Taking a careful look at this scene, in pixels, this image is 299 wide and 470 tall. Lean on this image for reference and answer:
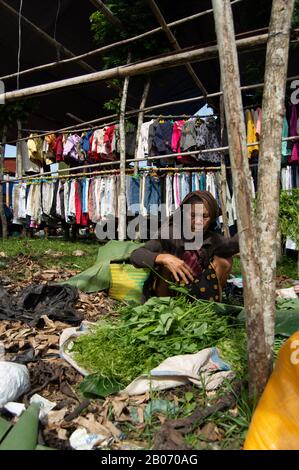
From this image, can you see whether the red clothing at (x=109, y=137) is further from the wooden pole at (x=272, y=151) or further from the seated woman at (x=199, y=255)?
the wooden pole at (x=272, y=151)

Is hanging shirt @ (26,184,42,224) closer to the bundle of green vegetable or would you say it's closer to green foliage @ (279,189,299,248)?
green foliage @ (279,189,299,248)

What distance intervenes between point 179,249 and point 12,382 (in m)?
1.69

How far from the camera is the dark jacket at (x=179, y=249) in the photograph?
3.01 meters

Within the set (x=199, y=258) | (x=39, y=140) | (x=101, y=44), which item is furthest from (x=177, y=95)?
(x=199, y=258)

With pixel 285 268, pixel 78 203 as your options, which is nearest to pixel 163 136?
pixel 78 203

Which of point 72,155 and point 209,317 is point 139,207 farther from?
point 209,317

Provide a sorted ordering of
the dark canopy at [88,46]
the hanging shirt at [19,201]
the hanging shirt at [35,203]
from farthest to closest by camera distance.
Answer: the hanging shirt at [19,201], the hanging shirt at [35,203], the dark canopy at [88,46]

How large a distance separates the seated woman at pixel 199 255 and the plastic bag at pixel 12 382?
128 centimetres

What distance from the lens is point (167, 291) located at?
307cm

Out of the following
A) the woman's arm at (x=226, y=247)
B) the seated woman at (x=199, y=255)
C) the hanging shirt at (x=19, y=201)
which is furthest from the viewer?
the hanging shirt at (x=19, y=201)

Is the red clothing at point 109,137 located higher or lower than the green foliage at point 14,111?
lower

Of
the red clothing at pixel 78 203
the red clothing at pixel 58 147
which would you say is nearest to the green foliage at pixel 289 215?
the red clothing at pixel 78 203

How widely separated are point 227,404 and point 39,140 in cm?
860

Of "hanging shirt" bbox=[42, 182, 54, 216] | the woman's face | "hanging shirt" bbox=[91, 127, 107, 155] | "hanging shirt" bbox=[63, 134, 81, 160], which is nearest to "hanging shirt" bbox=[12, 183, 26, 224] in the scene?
"hanging shirt" bbox=[42, 182, 54, 216]
